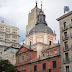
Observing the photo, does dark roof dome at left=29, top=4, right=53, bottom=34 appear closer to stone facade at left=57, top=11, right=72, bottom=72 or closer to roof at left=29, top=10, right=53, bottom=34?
roof at left=29, top=10, right=53, bottom=34

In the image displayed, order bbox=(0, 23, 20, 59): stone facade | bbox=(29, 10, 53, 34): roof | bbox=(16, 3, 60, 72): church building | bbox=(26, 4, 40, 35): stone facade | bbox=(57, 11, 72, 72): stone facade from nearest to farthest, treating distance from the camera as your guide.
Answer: bbox=(57, 11, 72, 72): stone facade
bbox=(16, 3, 60, 72): church building
bbox=(29, 10, 53, 34): roof
bbox=(0, 23, 20, 59): stone facade
bbox=(26, 4, 40, 35): stone facade

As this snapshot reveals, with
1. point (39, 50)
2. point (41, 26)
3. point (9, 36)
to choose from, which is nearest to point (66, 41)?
point (39, 50)

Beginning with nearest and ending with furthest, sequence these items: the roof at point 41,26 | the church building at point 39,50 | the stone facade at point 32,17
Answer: the church building at point 39,50 → the roof at point 41,26 → the stone facade at point 32,17

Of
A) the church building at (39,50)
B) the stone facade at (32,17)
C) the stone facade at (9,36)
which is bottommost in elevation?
the church building at (39,50)

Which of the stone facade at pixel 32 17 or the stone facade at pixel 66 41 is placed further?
the stone facade at pixel 32 17

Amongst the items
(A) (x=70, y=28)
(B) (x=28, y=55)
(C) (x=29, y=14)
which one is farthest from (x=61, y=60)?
(C) (x=29, y=14)

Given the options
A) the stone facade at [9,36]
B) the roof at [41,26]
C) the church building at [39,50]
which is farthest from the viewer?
the stone facade at [9,36]

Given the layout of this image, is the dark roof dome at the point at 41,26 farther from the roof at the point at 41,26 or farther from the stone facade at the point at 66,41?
the stone facade at the point at 66,41

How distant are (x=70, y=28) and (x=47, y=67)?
17150mm

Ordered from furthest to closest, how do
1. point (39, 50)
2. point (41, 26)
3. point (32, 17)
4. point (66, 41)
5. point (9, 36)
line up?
point (32, 17) < point (9, 36) < point (41, 26) < point (39, 50) < point (66, 41)

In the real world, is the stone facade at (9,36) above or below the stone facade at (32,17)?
below

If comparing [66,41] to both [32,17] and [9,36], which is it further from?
[32,17]

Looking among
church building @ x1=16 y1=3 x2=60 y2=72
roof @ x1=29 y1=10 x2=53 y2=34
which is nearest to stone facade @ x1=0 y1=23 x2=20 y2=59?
roof @ x1=29 y1=10 x2=53 y2=34

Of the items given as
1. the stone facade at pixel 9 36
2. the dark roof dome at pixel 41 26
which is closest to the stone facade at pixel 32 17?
the stone facade at pixel 9 36
